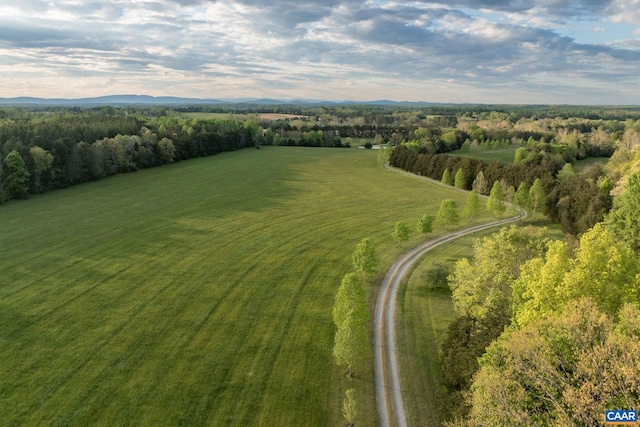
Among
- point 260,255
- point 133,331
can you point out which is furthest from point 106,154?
point 133,331

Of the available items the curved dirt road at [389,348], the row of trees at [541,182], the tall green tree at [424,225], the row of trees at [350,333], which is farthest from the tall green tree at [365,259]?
the row of trees at [541,182]

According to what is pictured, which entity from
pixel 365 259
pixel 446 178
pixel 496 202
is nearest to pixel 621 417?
pixel 365 259

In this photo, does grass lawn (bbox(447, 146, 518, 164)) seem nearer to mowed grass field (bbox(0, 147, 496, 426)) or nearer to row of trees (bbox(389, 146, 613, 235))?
row of trees (bbox(389, 146, 613, 235))

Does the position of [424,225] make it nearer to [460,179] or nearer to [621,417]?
[460,179]

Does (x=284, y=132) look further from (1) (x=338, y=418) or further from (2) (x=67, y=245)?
(1) (x=338, y=418)

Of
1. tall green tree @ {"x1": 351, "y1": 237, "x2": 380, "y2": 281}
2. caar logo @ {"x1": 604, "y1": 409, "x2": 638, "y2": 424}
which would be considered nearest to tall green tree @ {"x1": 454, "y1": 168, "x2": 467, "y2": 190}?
tall green tree @ {"x1": 351, "y1": 237, "x2": 380, "y2": 281}
